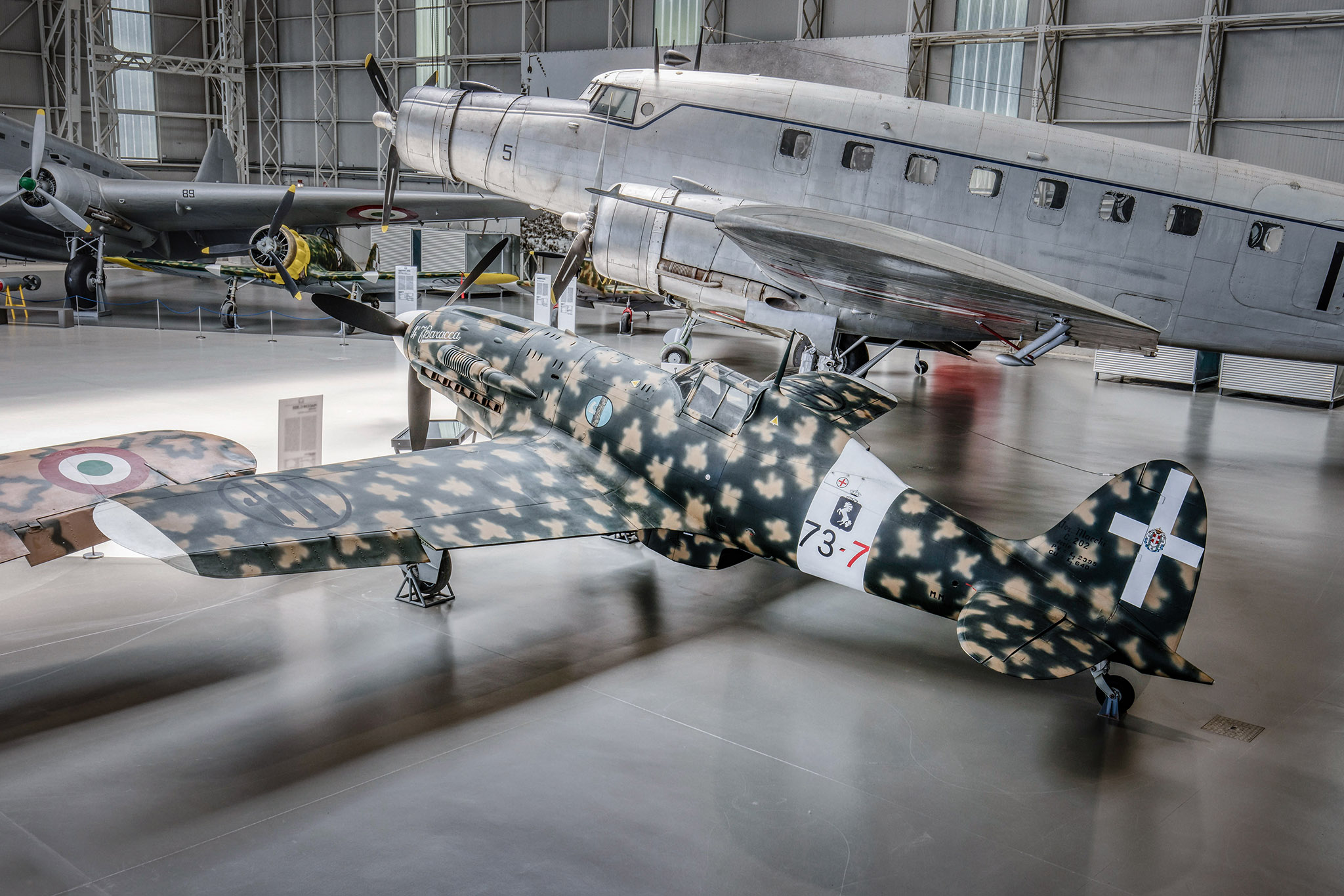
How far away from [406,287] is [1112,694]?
50.4 ft

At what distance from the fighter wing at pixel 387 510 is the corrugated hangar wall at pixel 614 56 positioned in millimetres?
22111

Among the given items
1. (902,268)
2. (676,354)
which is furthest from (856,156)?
(676,354)

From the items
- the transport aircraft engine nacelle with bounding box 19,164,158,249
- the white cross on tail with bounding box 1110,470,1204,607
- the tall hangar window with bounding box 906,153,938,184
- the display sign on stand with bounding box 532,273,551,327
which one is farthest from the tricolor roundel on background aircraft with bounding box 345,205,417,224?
the white cross on tail with bounding box 1110,470,1204,607

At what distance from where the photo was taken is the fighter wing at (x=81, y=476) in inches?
255

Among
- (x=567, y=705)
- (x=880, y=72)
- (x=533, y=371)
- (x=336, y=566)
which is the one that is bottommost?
(x=567, y=705)

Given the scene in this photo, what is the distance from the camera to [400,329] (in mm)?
10500

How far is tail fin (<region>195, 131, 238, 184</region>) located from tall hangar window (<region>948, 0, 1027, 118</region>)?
69.0 ft

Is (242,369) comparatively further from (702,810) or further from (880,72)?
(880,72)

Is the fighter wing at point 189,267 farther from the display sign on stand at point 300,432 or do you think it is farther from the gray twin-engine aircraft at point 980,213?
the display sign on stand at point 300,432

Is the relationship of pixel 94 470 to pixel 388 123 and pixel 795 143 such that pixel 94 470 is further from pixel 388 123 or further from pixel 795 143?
pixel 388 123

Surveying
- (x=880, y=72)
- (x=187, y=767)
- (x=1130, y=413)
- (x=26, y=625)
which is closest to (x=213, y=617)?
(x=26, y=625)

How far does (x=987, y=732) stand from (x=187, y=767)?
4.90 metres

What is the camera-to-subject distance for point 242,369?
17.9m

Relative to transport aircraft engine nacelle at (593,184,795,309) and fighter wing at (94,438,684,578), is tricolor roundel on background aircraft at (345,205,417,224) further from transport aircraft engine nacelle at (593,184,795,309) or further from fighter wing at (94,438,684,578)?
fighter wing at (94,438,684,578)
